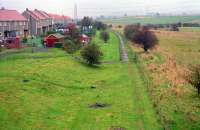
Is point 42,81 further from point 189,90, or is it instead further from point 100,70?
point 189,90

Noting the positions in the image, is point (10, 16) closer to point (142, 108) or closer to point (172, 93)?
point (172, 93)

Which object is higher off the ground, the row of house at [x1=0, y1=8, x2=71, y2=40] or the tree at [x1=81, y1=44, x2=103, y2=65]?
the row of house at [x1=0, y1=8, x2=71, y2=40]

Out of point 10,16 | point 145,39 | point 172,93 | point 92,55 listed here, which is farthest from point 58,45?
point 172,93

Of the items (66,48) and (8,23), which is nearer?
(66,48)

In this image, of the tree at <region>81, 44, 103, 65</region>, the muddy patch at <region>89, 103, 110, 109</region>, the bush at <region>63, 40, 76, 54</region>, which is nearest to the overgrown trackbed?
the muddy patch at <region>89, 103, 110, 109</region>

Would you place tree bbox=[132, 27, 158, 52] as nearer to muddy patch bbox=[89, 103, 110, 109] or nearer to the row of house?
the row of house

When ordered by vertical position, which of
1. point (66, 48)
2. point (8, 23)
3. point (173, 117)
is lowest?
point (173, 117)

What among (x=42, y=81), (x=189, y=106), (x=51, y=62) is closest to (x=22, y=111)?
(x=42, y=81)
